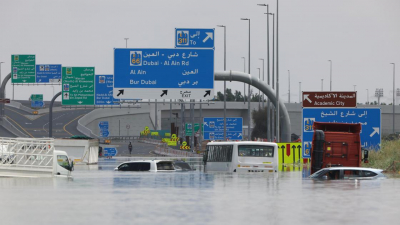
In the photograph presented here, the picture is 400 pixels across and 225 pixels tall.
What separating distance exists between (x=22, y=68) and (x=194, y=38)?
109 ft

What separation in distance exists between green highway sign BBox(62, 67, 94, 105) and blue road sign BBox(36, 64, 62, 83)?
6.19 metres

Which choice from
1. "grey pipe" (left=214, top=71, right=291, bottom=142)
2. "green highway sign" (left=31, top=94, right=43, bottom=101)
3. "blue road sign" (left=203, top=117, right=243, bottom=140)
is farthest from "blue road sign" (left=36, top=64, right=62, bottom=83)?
"green highway sign" (left=31, top=94, right=43, bottom=101)

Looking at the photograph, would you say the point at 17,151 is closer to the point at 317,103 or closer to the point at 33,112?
the point at 317,103

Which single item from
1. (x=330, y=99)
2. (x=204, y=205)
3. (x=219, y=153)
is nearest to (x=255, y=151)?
(x=219, y=153)

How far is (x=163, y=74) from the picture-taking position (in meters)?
46.7

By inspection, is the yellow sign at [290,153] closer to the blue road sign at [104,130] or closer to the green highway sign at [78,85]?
the green highway sign at [78,85]

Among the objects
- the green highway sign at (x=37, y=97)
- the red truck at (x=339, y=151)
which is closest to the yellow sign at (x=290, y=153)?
the red truck at (x=339, y=151)

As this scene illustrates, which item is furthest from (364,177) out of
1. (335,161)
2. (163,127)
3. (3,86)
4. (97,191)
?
(163,127)

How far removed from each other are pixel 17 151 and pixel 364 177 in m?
13.8

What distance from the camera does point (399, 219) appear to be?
1460 cm

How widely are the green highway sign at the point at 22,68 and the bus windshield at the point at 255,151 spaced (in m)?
45.1

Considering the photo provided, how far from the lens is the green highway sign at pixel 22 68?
3132 inches

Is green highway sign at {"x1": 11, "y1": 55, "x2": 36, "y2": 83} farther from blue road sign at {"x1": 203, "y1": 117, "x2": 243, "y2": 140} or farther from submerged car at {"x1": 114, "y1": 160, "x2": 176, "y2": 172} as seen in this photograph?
submerged car at {"x1": 114, "y1": 160, "x2": 176, "y2": 172}

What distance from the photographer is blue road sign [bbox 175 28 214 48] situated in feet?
165
